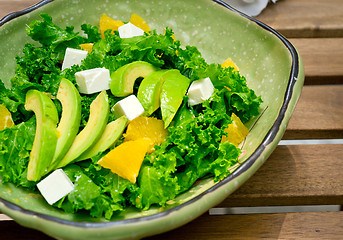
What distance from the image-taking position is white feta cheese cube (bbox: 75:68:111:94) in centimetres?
132

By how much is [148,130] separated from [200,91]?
23cm

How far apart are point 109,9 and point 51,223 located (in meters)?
1.11

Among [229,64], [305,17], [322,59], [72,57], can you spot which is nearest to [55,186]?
[72,57]

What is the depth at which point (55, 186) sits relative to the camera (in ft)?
3.58

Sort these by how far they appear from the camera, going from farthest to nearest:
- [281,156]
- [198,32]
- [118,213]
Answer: [198,32] → [281,156] → [118,213]

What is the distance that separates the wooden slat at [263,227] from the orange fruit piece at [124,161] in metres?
0.24

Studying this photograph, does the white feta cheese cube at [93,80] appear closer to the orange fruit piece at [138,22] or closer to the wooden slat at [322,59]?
the orange fruit piece at [138,22]

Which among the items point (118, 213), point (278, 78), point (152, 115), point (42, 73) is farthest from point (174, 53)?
point (118, 213)

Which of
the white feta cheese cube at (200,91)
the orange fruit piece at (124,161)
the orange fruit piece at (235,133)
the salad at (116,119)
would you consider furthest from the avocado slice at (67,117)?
the orange fruit piece at (235,133)

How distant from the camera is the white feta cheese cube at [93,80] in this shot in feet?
4.33

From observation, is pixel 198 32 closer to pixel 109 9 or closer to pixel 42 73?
pixel 109 9

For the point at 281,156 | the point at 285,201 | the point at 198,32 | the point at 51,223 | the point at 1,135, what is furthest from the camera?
the point at 198,32

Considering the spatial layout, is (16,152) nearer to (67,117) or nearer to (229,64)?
(67,117)

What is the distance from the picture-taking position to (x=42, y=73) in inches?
56.9
